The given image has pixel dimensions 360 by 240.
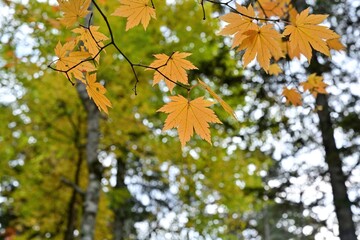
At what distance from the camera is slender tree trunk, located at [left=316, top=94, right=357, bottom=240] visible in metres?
4.63

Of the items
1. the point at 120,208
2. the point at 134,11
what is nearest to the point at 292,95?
the point at 134,11

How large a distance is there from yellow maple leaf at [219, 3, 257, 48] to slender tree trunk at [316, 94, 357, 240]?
170 inches

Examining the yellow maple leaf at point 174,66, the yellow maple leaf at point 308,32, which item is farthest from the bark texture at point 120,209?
the yellow maple leaf at point 308,32

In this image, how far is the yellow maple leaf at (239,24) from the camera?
1.11 meters

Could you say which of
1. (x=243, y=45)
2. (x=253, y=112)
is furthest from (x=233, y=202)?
(x=243, y=45)

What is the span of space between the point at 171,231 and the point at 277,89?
4991 mm

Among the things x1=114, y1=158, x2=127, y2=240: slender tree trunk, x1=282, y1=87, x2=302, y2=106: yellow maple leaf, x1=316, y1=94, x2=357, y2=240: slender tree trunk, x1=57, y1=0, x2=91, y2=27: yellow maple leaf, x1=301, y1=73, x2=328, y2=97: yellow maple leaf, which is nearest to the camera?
x1=57, y1=0, x2=91, y2=27: yellow maple leaf

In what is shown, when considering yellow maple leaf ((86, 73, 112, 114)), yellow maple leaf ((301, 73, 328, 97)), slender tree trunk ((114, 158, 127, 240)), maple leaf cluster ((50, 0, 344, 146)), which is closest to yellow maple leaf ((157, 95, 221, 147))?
maple leaf cluster ((50, 0, 344, 146))

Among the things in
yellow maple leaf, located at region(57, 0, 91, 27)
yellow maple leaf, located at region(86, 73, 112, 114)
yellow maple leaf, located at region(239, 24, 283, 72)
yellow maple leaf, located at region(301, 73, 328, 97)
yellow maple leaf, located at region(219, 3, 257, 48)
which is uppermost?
yellow maple leaf, located at region(301, 73, 328, 97)

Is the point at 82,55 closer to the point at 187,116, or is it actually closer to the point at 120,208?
the point at 187,116

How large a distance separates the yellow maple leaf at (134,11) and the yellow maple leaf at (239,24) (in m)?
0.24

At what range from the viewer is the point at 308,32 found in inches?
43.3

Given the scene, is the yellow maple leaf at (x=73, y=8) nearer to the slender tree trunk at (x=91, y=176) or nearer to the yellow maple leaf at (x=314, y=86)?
the yellow maple leaf at (x=314, y=86)

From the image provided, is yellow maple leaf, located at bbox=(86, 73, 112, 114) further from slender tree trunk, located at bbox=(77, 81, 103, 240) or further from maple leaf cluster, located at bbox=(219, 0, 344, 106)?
slender tree trunk, located at bbox=(77, 81, 103, 240)
